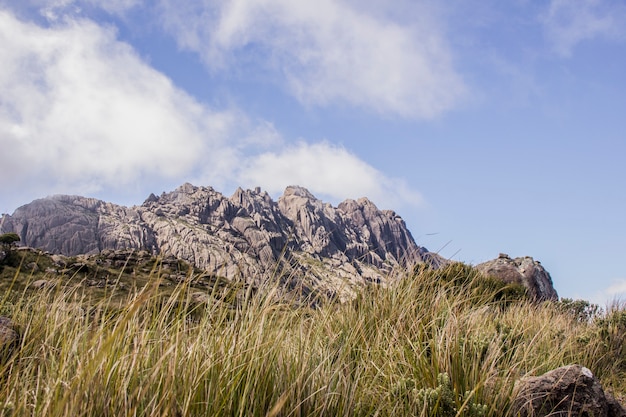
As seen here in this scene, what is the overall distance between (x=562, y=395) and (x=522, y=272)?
719 inches

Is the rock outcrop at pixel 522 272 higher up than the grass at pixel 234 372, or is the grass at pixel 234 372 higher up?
the rock outcrop at pixel 522 272

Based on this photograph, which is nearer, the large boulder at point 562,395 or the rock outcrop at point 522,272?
the large boulder at point 562,395

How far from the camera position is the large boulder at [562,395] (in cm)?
413

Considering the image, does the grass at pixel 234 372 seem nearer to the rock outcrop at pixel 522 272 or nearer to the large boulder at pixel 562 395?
the large boulder at pixel 562 395

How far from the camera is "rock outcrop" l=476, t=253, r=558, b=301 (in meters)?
Answer: 20.1

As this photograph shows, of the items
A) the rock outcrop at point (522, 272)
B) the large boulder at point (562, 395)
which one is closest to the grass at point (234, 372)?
the large boulder at point (562, 395)

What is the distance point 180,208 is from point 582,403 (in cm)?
19589

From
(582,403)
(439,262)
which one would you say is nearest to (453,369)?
(582,403)

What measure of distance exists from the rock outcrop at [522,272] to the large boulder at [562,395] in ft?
52.2

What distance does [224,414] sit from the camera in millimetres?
2920

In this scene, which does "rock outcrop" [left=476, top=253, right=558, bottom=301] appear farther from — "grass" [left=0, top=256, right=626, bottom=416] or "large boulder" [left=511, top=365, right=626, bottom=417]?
"large boulder" [left=511, top=365, right=626, bottom=417]

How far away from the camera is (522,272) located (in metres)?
21.0

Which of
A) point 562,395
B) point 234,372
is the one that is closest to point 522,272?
point 562,395

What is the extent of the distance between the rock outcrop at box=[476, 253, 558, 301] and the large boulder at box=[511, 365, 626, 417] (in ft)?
52.2
